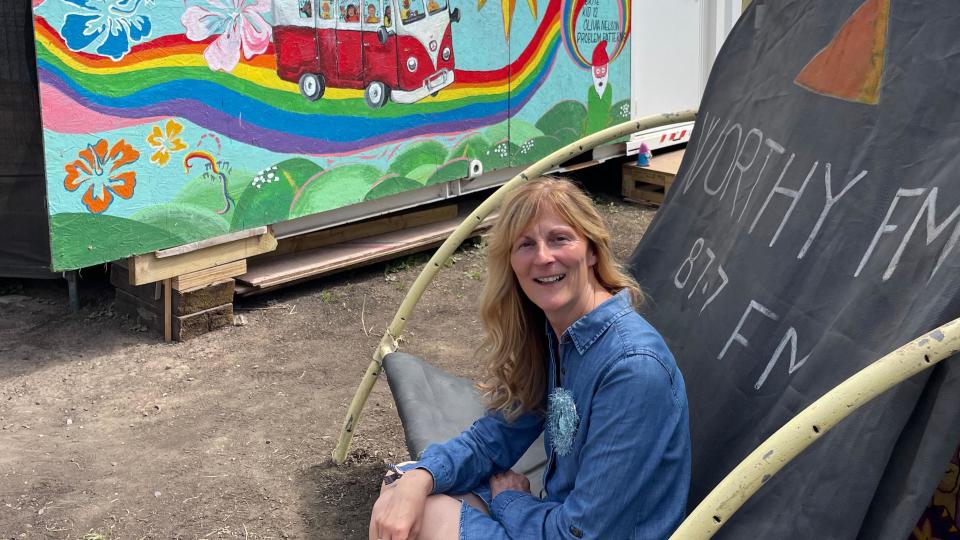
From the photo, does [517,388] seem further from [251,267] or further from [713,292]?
[251,267]

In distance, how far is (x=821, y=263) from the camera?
240 centimetres

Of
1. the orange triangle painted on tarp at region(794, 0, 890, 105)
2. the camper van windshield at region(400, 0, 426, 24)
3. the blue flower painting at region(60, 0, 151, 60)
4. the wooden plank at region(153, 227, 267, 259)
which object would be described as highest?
the camper van windshield at region(400, 0, 426, 24)

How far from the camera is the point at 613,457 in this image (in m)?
1.98

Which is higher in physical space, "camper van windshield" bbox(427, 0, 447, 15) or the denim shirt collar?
"camper van windshield" bbox(427, 0, 447, 15)

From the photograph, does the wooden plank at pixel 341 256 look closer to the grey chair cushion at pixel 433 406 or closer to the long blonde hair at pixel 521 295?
the grey chair cushion at pixel 433 406

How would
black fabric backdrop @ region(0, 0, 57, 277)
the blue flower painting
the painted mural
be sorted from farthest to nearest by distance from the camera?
black fabric backdrop @ region(0, 0, 57, 277), the painted mural, the blue flower painting

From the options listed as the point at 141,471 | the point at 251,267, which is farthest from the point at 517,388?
the point at 251,267

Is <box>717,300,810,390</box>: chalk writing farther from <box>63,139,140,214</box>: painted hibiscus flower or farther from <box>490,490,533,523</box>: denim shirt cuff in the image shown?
<box>63,139,140,214</box>: painted hibiscus flower

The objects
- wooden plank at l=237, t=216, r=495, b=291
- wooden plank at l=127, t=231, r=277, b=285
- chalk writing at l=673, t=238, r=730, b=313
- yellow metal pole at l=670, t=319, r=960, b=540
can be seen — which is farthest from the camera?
wooden plank at l=237, t=216, r=495, b=291

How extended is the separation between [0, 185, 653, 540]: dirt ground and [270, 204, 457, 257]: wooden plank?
229mm

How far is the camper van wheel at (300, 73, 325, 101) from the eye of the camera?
17.1ft

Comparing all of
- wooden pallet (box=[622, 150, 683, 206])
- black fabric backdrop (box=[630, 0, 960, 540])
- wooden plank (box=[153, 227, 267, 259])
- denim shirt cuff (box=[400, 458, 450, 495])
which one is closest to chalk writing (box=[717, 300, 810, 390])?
black fabric backdrop (box=[630, 0, 960, 540])

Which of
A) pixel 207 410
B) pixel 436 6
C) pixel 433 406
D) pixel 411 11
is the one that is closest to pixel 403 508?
pixel 433 406

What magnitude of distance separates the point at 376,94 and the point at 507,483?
351 cm
